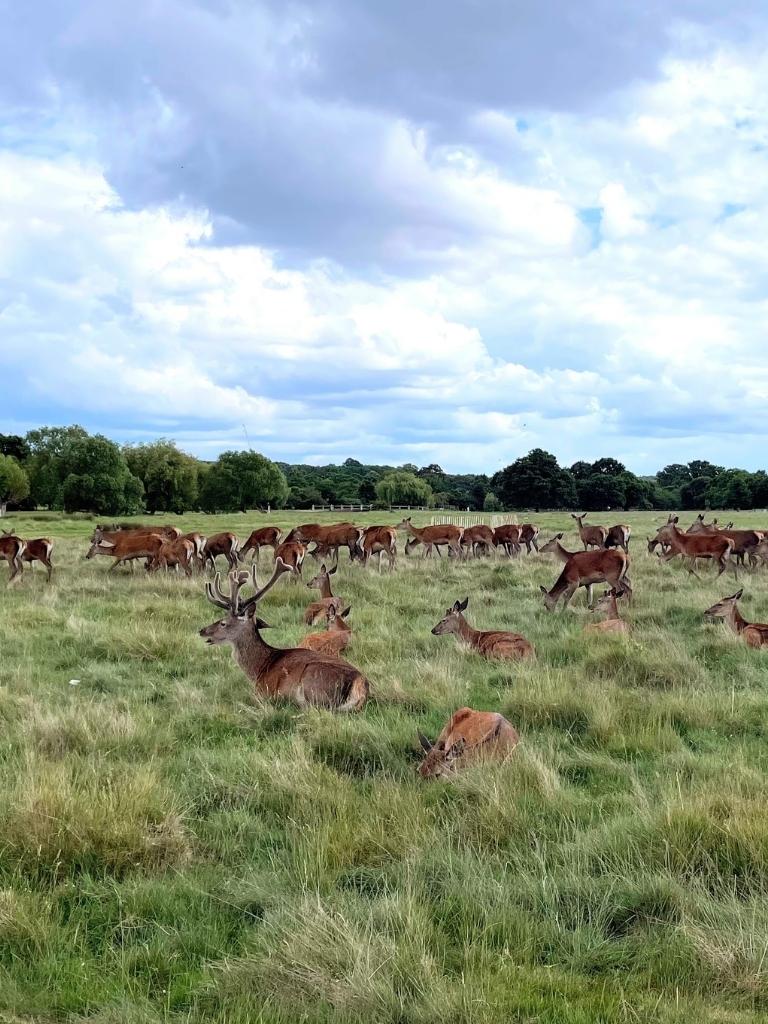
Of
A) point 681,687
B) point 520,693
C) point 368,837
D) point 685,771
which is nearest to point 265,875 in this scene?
point 368,837

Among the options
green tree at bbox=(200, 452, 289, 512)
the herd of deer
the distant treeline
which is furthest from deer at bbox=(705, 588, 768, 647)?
green tree at bbox=(200, 452, 289, 512)

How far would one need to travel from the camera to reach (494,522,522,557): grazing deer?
27.2 meters

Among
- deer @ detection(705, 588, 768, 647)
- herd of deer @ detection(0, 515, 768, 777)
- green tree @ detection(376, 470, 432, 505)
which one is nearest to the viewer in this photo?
herd of deer @ detection(0, 515, 768, 777)

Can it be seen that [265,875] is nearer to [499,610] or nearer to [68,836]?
[68,836]

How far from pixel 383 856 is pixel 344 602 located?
10.9 m

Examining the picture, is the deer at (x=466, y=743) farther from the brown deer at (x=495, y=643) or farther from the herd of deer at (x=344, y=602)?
the brown deer at (x=495, y=643)

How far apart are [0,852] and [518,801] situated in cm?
293

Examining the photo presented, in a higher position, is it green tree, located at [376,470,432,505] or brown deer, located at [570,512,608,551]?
green tree, located at [376,470,432,505]

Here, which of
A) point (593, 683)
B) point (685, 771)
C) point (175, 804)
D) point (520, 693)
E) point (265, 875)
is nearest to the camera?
point (265, 875)

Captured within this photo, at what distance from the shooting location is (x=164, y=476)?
83750 mm

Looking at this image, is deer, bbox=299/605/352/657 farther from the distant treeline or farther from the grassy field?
the distant treeline

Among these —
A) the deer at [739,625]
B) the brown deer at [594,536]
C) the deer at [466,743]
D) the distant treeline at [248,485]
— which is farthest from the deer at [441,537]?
the distant treeline at [248,485]

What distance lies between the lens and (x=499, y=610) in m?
14.7

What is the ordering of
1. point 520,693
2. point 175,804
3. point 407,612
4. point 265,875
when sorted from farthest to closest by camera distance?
point 407,612 → point 520,693 → point 175,804 → point 265,875
